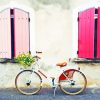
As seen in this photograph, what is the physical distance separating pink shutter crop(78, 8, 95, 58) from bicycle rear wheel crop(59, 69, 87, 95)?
0.68 metres

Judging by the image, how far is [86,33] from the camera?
9180 mm

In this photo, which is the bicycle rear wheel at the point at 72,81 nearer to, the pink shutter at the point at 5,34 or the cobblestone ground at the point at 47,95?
the cobblestone ground at the point at 47,95

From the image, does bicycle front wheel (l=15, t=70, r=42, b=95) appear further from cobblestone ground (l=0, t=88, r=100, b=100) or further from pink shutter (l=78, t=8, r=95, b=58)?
pink shutter (l=78, t=8, r=95, b=58)

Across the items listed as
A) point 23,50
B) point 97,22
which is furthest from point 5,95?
point 97,22

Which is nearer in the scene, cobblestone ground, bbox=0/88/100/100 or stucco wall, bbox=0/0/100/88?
cobblestone ground, bbox=0/88/100/100

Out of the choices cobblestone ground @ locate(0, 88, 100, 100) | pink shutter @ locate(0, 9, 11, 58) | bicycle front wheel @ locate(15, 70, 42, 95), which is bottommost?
cobblestone ground @ locate(0, 88, 100, 100)

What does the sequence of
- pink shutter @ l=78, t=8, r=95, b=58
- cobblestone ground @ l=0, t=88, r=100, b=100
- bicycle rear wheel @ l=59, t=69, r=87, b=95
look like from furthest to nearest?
pink shutter @ l=78, t=8, r=95, b=58
bicycle rear wheel @ l=59, t=69, r=87, b=95
cobblestone ground @ l=0, t=88, r=100, b=100

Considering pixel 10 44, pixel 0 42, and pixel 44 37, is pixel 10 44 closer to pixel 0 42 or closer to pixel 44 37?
pixel 0 42

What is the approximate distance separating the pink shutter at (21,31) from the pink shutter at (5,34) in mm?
204

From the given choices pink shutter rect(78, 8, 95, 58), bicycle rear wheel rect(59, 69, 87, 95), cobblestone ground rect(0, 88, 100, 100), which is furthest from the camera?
pink shutter rect(78, 8, 95, 58)

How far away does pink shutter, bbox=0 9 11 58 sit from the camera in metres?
9.16

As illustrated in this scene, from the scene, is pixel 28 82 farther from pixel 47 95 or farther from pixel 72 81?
pixel 72 81

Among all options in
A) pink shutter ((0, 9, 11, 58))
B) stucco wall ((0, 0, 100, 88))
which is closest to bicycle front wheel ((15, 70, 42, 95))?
stucco wall ((0, 0, 100, 88))

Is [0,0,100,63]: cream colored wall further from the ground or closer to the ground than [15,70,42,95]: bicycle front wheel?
further from the ground
